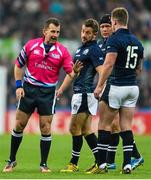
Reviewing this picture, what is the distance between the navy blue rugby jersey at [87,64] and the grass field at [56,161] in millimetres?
1324

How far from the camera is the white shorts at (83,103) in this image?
43.3 ft

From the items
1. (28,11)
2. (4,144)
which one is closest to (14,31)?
(28,11)

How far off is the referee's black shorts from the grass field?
0.96m

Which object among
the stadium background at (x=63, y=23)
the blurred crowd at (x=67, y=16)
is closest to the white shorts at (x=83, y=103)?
the stadium background at (x=63, y=23)

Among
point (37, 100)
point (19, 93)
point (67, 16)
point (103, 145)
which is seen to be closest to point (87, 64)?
point (37, 100)

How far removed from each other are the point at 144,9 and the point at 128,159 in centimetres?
2185

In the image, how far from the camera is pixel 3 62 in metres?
30.9

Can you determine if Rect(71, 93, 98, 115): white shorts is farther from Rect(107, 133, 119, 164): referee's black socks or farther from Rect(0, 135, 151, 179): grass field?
Rect(0, 135, 151, 179): grass field

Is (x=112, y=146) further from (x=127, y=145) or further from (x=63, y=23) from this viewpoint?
(x=63, y=23)

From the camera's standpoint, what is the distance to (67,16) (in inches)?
1284

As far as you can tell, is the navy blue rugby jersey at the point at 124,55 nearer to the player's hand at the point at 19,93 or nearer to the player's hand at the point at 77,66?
the player's hand at the point at 77,66

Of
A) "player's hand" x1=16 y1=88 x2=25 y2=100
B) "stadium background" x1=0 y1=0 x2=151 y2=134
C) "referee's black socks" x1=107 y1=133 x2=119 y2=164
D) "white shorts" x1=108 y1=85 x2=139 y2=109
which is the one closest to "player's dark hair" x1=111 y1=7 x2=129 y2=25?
"white shorts" x1=108 y1=85 x2=139 y2=109

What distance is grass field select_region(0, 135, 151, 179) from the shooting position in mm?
12086

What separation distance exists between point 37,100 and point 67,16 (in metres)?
20.0
